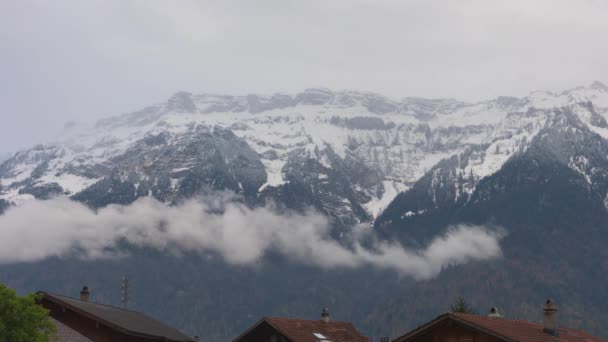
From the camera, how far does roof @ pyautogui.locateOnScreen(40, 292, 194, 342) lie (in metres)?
68.6

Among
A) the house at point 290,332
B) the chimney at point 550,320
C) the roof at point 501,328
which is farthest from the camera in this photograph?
the house at point 290,332

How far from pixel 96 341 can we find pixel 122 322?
244 centimetres

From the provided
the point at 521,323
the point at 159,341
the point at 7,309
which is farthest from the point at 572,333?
the point at 7,309

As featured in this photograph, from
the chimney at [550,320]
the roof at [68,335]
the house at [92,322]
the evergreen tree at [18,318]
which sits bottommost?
the evergreen tree at [18,318]

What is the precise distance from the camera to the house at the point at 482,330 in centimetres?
5328

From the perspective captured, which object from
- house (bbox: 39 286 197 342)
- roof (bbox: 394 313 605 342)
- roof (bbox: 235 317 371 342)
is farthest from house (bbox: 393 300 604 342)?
house (bbox: 39 286 197 342)

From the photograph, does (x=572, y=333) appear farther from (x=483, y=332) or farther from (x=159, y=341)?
(x=159, y=341)

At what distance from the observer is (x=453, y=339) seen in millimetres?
55438

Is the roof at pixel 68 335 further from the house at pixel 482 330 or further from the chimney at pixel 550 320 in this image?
the chimney at pixel 550 320

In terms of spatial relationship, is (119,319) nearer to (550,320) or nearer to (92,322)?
(92,322)

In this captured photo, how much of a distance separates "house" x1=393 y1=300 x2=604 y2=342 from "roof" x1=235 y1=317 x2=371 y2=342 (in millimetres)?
19916

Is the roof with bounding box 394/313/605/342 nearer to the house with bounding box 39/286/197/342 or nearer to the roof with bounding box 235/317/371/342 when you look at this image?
the roof with bounding box 235/317/371/342

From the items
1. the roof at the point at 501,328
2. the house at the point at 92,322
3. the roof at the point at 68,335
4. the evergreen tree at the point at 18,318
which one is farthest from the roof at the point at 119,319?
the roof at the point at 501,328

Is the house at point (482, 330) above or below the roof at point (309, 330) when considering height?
below
